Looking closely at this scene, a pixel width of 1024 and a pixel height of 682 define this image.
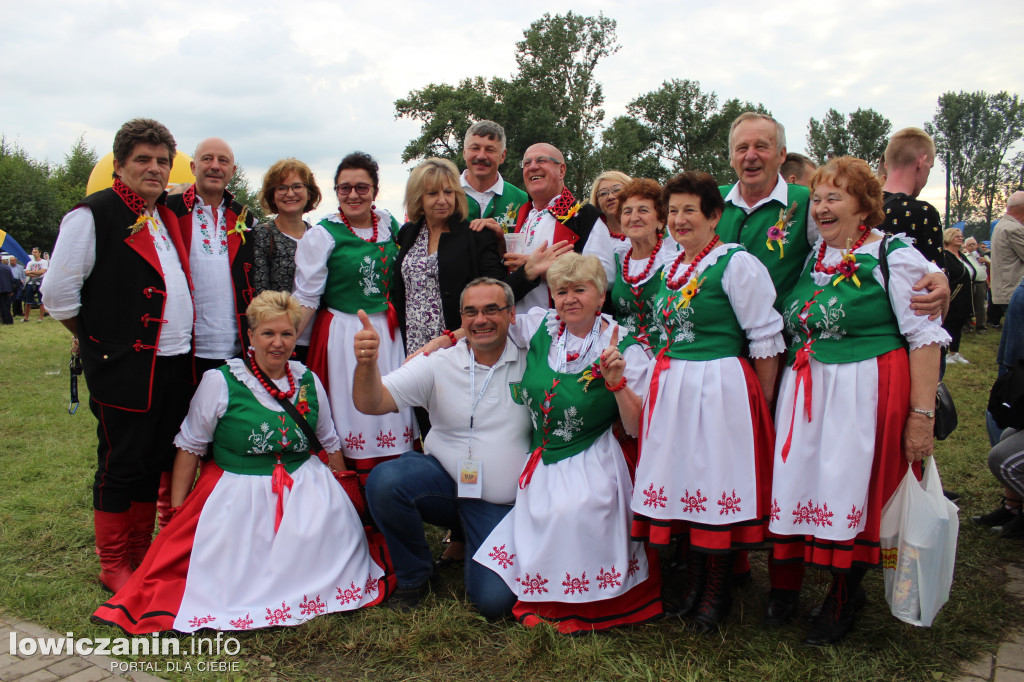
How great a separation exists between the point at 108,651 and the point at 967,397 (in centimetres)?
871

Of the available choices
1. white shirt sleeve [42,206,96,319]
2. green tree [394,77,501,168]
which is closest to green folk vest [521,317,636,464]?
white shirt sleeve [42,206,96,319]

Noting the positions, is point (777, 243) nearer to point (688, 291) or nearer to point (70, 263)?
point (688, 291)

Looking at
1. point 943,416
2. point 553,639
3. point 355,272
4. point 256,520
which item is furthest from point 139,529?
point 943,416

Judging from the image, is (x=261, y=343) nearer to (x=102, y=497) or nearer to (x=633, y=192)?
(x=102, y=497)

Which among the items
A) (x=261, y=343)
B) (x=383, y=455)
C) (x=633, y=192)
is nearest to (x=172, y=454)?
(x=261, y=343)

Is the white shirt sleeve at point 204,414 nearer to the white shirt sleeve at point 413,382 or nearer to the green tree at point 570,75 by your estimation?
the white shirt sleeve at point 413,382

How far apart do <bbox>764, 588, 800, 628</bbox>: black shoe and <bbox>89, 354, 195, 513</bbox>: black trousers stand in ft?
10.3

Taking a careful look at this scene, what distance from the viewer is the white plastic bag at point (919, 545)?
114 inches

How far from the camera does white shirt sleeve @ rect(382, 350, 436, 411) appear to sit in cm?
352

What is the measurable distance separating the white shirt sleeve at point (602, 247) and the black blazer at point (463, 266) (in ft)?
1.24

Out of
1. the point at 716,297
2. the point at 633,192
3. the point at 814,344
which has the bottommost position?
the point at 814,344

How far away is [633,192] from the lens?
3.56 meters

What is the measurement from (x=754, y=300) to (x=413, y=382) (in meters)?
1.68

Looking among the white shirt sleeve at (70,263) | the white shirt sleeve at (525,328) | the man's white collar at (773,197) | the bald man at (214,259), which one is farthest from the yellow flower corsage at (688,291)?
the white shirt sleeve at (70,263)
